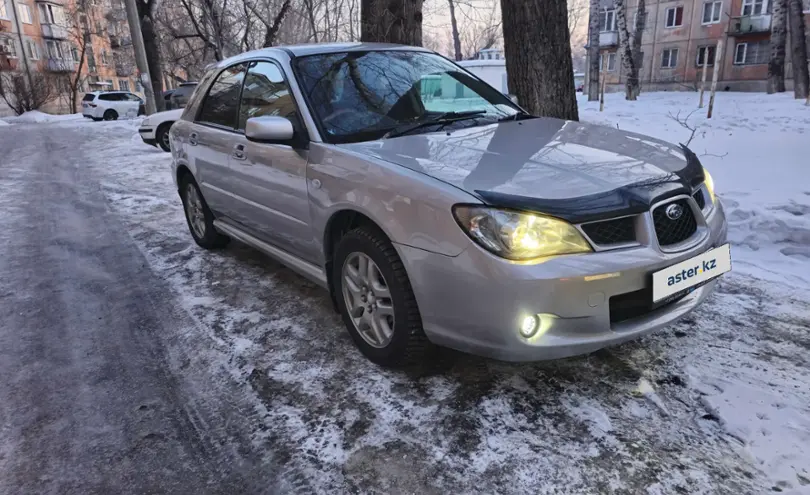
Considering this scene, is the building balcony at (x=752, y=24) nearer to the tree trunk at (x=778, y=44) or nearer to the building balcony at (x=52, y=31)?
the tree trunk at (x=778, y=44)

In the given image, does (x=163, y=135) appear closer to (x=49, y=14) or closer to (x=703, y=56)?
(x=703, y=56)

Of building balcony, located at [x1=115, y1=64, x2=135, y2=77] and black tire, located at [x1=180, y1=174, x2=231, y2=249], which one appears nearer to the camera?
black tire, located at [x1=180, y1=174, x2=231, y2=249]

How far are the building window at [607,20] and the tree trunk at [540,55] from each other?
40.3 metres

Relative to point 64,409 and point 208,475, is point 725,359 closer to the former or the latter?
point 208,475

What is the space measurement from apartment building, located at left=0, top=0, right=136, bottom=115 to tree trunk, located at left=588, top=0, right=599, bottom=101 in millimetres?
31253

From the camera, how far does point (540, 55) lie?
5.45 meters

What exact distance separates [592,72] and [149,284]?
2607cm

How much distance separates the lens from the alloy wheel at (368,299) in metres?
2.71

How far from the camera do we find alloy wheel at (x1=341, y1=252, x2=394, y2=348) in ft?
8.88

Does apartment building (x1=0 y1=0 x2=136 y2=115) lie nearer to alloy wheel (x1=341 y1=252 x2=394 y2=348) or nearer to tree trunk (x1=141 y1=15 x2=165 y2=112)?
tree trunk (x1=141 y1=15 x2=165 y2=112)

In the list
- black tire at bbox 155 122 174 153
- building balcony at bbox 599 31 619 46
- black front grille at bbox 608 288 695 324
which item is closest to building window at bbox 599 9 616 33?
building balcony at bbox 599 31 619 46

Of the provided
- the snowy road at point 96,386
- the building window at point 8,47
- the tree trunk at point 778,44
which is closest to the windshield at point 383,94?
the snowy road at point 96,386

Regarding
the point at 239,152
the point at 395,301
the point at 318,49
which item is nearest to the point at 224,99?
the point at 239,152

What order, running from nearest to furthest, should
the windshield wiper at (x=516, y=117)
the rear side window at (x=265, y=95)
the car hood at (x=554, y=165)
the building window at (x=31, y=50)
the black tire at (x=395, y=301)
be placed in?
1. the car hood at (x=554, y=165)
2. the black tire at (x=395, y=301)
3. the rear side window at (x=265, y=95)
4. the windshield wiper at (x=516, y=117)
5. the building window at (x=31, y=50)
